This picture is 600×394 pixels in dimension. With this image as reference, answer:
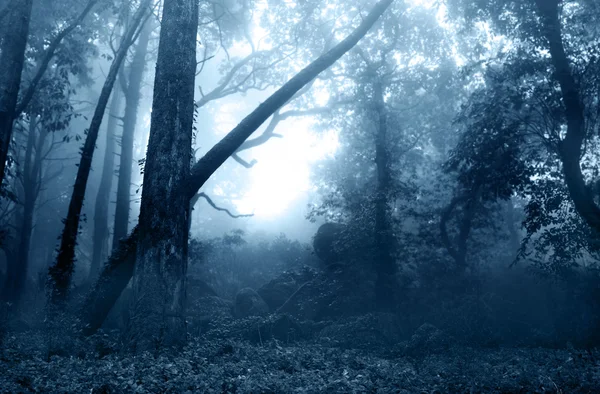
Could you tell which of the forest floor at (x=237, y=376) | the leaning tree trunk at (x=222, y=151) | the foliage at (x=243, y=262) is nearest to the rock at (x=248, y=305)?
the foliage at (x=243, y=262)

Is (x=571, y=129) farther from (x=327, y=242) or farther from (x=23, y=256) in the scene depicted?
(x=23, y=256)

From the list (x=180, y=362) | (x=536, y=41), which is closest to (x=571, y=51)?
(x=536, y=41)

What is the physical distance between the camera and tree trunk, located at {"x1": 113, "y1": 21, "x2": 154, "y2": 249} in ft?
54.6

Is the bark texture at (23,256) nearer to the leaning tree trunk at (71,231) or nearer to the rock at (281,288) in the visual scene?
the leaning tree trunk at (71,231)

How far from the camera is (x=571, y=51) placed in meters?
11.9

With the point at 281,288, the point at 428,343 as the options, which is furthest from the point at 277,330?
the point at 281,288

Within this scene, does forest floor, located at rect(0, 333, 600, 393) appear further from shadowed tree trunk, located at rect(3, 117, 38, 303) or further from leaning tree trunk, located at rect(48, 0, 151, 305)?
shadowed tree trunk, located at rect(3, 117, 38, 303)

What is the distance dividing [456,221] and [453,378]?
15.5 metres

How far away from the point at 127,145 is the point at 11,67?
9.08m

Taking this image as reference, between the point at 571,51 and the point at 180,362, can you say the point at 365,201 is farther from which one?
the point at 180,362

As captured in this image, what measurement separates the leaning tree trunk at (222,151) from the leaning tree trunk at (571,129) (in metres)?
5.09

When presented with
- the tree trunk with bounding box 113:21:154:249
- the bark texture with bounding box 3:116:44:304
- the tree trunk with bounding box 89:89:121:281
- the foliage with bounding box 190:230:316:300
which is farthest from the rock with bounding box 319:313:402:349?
the bark texture with bounding box 3:116:44:304

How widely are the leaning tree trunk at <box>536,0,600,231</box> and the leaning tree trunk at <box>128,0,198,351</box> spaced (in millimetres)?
9195

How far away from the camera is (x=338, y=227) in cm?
2252
